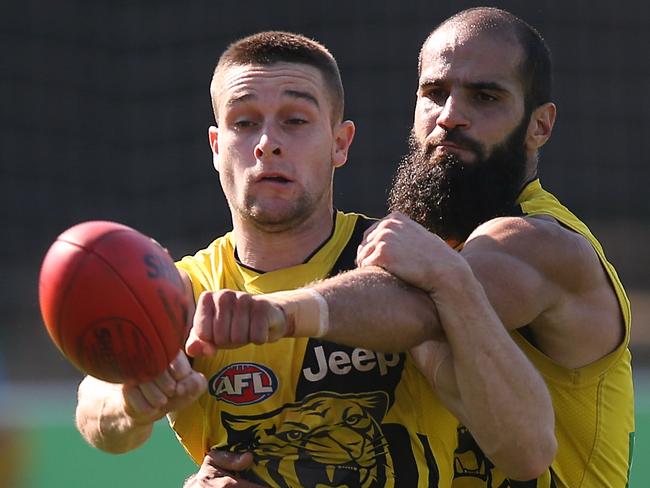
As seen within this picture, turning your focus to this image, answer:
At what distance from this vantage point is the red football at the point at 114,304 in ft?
10.5

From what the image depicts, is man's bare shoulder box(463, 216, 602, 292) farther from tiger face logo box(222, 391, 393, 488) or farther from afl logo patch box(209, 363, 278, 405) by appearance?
afl logo patch box(209, 363, 278, 405)

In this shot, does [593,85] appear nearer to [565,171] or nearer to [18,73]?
[565,171]

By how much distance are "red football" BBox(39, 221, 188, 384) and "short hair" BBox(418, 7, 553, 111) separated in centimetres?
173

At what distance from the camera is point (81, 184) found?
10617 millimetres

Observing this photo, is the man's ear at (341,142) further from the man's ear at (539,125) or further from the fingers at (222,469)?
the fingers at (222,469)

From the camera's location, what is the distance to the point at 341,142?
4.17m

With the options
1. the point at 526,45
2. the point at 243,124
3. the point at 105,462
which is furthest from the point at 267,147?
the point at 105,462

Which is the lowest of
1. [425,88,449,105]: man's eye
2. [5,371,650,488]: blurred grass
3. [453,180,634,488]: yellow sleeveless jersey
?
[5,371,650,488]: blurred grass

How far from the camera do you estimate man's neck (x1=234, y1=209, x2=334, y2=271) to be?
403 centimetres

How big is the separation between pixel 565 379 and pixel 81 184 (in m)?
6.95

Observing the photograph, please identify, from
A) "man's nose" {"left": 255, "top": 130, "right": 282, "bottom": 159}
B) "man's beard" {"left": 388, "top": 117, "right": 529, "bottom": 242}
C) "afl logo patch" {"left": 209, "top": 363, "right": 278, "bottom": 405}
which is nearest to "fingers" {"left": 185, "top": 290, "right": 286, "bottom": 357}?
"afl logo patch" {"left": 209, "top": 363, "right": 278, "bottom": 405}

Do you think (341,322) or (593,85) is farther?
(593,85)

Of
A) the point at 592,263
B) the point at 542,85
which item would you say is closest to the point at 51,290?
the point at 592,263

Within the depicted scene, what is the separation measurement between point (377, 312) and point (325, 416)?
0.48 meters
